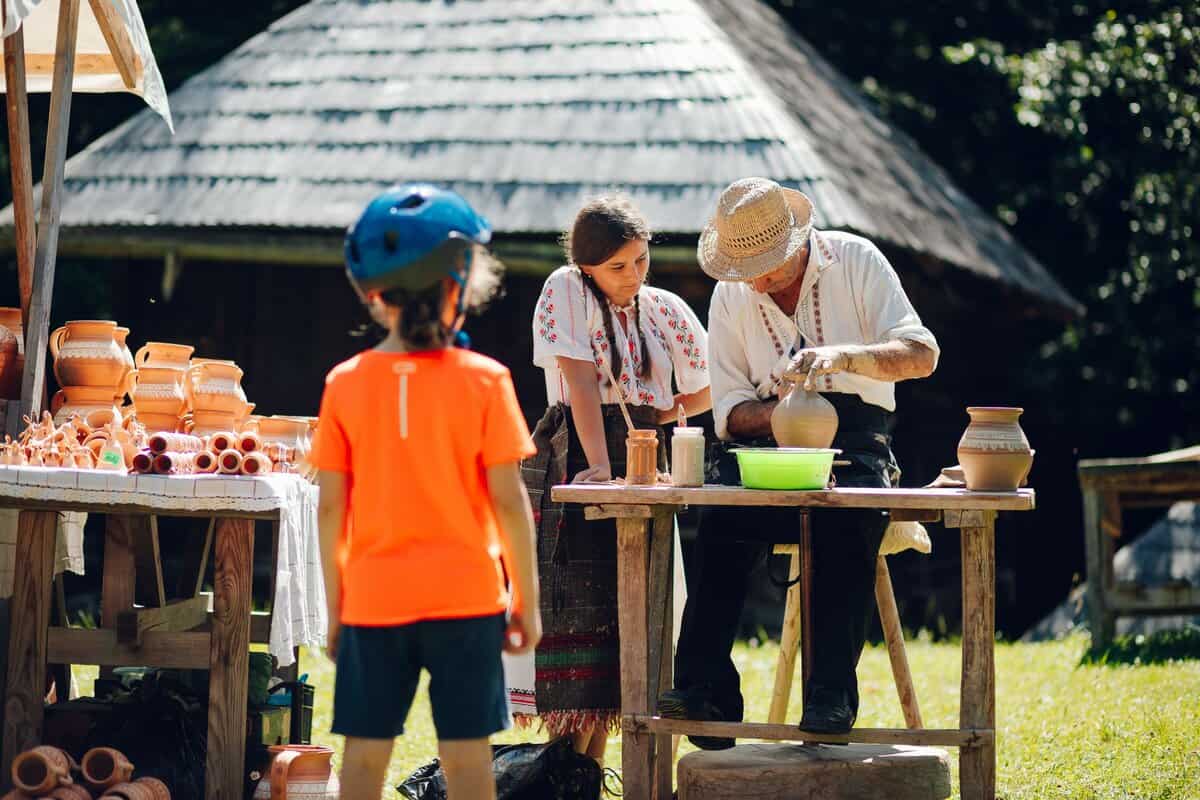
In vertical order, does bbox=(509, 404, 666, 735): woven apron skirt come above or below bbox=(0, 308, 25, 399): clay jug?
below

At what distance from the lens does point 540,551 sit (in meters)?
4.64

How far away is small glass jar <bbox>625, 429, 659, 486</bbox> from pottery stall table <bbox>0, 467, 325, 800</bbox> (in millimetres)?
925

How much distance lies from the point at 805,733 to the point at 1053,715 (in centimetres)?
242

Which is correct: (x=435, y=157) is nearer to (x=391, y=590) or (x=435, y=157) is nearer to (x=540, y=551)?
(x=540, y=551)

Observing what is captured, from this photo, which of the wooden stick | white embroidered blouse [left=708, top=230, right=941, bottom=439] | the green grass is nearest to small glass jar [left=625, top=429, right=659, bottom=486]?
white embroidered blouse [left=708, top=230, right=941, bottom=439]

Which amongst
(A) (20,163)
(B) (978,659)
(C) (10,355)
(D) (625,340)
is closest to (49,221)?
(A) (20,163)

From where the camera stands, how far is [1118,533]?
823cm

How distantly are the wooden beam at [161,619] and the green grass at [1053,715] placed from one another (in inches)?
30.4

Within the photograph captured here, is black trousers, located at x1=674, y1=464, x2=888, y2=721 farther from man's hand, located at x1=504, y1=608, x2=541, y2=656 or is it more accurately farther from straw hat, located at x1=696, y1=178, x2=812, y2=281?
man's hand, located at x1=504, y1=608, x2=541, y2=656

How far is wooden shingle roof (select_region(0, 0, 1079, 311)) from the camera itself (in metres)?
8.77

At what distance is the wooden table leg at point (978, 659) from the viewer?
4141mm

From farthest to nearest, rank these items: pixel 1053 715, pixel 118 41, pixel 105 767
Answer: pixel 1053 715 → pixel 118 41 → pixel 105 767

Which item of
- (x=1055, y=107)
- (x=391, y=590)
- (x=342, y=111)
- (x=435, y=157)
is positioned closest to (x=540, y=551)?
(x=391, y=590)

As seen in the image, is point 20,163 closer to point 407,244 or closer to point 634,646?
point 407,244
